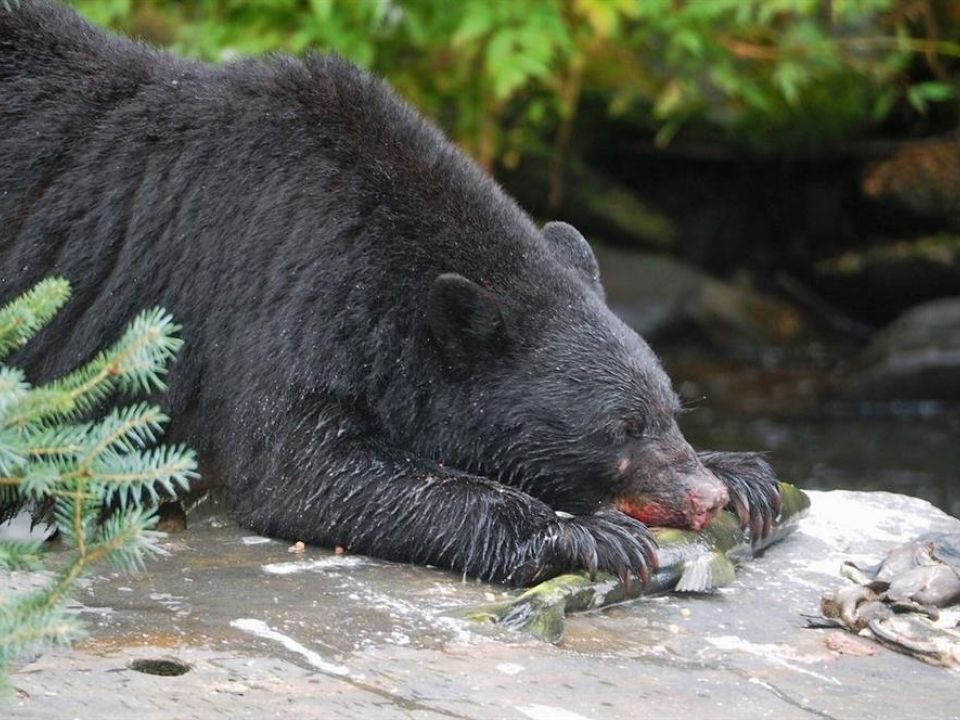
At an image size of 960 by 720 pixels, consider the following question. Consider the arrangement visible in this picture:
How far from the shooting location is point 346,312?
5.45 m

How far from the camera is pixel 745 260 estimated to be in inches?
579

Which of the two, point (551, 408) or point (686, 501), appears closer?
A: point (686, 501)

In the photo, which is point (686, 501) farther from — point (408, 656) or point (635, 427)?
point (408, 656)

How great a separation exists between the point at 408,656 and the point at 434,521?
1.05 m

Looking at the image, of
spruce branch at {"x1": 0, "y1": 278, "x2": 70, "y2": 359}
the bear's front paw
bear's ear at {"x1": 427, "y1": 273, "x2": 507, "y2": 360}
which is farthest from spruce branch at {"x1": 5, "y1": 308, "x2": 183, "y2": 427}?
bear's ear at {"x1": 427, "y1": 273, "x2": 507, "y2": 360}

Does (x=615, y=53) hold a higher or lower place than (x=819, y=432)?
higher

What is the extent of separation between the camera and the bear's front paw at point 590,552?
4801 millimetres

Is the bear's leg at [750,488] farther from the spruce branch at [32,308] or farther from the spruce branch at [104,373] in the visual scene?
the spruce branch at [32,308]

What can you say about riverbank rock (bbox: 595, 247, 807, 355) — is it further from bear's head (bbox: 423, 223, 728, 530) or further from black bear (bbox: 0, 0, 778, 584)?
bear's head (bbox: 423, 223, 728, 530)

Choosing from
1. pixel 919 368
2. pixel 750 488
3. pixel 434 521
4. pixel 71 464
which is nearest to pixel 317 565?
pixel 434 521

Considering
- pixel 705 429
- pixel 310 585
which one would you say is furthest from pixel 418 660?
pixel 705 429

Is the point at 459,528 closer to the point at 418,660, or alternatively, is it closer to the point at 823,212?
the point at 418,660

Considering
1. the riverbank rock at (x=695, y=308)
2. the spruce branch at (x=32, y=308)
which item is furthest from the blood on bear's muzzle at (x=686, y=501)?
the riverbank rock at (x=695, y=308)

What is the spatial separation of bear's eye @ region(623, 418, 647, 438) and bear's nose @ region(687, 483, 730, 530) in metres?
0.30
